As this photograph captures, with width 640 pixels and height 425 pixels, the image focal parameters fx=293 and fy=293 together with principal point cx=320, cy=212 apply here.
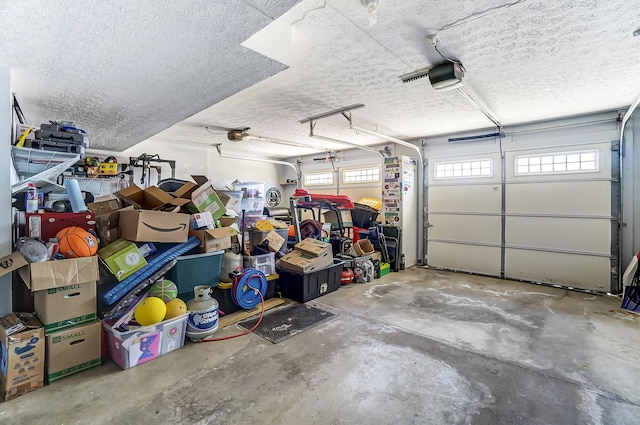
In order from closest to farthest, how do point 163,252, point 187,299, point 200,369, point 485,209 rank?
point 200,369 → point 163,252 → point 187,299 → point 485,209

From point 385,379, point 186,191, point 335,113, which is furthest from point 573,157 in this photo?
→ point 186,191

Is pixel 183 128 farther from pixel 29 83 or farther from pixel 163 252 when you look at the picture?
pixel 163 252

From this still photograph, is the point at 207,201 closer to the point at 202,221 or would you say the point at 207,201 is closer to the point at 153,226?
the point at 202,221

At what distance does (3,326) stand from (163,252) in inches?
44.8

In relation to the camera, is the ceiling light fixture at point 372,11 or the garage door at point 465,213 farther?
the garage door at point 465,213

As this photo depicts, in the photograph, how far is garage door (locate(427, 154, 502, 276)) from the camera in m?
5.36

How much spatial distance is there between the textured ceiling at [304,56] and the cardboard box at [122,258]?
1470 mm

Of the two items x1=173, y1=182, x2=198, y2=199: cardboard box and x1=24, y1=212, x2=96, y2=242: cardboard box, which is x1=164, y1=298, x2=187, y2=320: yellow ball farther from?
x1=173, y1=182, x2=198, y2=199: cardboard box

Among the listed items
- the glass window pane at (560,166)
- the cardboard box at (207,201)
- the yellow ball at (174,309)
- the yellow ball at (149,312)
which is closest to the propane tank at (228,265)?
the cardboard box at (207,201)

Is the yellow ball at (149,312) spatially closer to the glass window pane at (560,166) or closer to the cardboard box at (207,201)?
the cardboard box at (207,201)

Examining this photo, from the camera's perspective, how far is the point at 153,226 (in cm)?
275

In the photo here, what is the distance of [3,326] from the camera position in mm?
2047

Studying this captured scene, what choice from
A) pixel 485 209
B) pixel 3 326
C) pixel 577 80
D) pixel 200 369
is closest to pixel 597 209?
pixel 485 209

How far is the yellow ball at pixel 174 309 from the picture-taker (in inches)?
101
